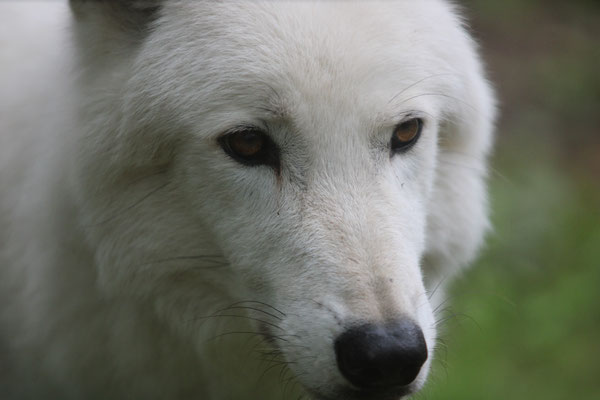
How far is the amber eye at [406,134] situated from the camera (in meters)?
3.02

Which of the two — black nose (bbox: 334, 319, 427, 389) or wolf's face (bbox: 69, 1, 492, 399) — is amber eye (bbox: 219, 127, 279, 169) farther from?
black nose (bbox: 334, 319, 427, 389)

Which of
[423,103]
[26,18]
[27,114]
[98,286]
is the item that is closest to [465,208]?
[423,103]

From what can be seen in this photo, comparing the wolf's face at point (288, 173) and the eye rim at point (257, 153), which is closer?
the wolf's face at point (288, 173)

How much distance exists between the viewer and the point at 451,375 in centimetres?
515

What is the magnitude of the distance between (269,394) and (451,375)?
2.02m

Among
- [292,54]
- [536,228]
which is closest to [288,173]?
[292,54]

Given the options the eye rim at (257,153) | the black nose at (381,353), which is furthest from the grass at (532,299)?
the eye rim at (257,153)

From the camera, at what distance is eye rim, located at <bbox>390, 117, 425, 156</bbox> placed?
9.84 ft

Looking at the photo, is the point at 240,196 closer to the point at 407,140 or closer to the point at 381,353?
the point at 407,140

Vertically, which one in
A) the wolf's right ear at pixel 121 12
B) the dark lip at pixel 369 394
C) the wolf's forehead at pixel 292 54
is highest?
the wolf's right ear at pixel 121 12

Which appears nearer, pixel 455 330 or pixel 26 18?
pixel 26 18

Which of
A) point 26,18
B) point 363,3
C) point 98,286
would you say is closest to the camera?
point 363,3

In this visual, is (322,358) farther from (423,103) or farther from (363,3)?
(363,3)

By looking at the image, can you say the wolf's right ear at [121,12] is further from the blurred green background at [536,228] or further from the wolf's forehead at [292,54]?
the blurred green background at [536,228]
